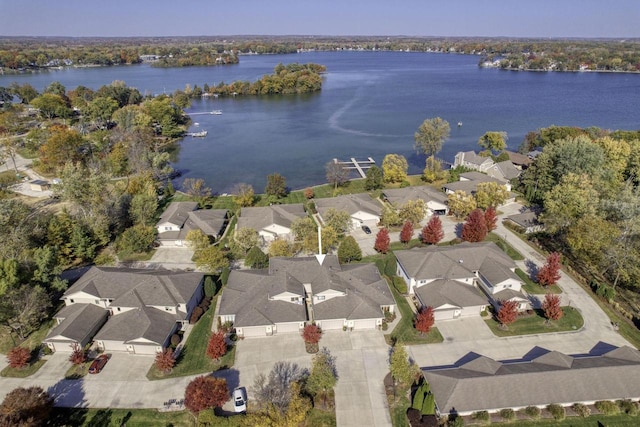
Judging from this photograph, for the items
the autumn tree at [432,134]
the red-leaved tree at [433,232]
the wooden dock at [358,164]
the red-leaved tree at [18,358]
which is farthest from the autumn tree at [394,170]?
the red-leaved tree at [18,358]

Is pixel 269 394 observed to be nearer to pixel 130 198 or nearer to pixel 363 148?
pixel 130 198

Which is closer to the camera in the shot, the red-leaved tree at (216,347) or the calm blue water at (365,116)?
the red-leaved tree at (216,347)

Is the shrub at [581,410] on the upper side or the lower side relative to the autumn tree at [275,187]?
lower

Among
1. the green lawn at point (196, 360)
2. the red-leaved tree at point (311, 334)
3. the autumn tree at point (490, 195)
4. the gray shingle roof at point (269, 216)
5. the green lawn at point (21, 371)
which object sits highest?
the autumn tree at point (490, 195)

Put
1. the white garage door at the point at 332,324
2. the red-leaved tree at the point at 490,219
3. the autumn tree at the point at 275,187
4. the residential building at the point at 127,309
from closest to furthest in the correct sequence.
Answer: the residential building at the point at 127,309 < the white garage door at the point at 332,324 < the red-leaved tree at the point at 490,219 < the autumn tree at the point at 275,187

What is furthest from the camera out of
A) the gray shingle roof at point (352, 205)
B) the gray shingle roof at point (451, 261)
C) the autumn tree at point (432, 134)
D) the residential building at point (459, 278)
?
the autumn tree at point (432, 134)

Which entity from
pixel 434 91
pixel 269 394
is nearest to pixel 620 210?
pixel 269 394

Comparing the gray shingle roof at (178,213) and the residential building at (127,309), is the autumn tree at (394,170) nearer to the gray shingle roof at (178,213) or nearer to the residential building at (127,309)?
the gray shingle roof at (178,213)

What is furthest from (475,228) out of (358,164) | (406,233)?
(358,164)

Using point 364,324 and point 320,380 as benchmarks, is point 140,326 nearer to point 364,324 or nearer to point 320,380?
point 320,380
